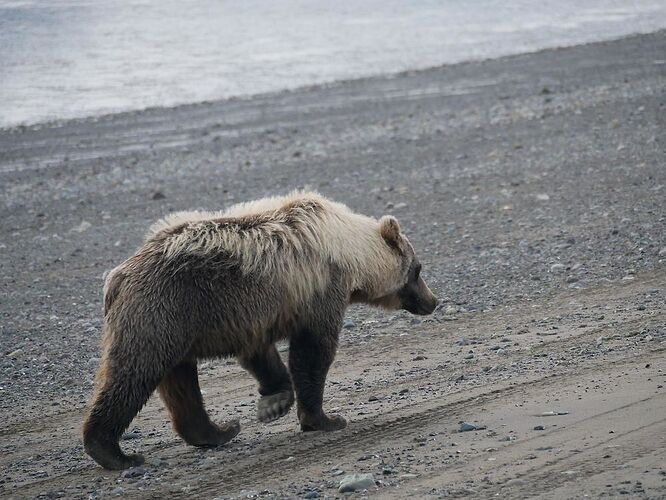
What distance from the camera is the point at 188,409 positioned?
6.37m

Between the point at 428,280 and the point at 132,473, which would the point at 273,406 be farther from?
the point at 428,280

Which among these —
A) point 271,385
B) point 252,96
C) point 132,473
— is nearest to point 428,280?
point 271,385

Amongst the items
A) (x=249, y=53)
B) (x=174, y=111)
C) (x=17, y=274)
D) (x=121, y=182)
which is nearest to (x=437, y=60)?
(x=249, y=53)

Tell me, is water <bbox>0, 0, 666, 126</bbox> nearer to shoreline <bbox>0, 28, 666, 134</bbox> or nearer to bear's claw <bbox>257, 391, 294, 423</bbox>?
shoreline <bbox>0, 28, 666, 134</bbox>

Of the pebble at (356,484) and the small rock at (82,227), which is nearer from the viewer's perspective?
the pebble at (356,484)

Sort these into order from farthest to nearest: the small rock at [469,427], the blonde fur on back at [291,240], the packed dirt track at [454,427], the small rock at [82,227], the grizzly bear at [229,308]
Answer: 1. the small rock at [82,227]
2. the blonde fur on back at [291,240]
3. the small rock at [469,427]
4. the grizzly bear at [229,308]
5. the packed dirt track at [454,427]

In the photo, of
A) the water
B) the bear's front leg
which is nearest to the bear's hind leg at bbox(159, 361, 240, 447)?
the bear's front leg

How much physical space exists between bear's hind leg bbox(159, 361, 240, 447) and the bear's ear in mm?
1618

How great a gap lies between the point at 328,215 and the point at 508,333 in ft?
6.88

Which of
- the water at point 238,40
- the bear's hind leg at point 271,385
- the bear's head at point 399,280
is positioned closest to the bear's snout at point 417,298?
the bear's head at point 399,280

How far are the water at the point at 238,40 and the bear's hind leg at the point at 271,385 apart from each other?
15.5 meters

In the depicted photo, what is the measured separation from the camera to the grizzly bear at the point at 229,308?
5.92 metres

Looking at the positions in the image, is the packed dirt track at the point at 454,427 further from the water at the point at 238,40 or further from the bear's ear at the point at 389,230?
the water at the point at 238,40

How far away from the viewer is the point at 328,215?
268 inches
